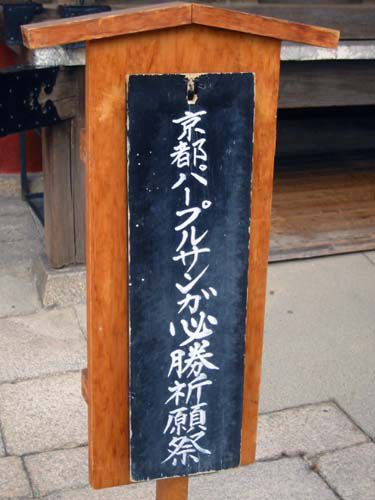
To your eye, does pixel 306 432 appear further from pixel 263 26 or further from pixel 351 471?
pixel 263 26

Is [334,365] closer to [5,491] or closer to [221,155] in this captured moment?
[5,491]

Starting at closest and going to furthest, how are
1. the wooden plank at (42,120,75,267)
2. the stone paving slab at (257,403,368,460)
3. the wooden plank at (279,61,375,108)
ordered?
1. the stone paving slab at (257,403,368,460)
2. the wooden plank at (42,120,75,267)
3. the wooden plank at (279,61,375,108)

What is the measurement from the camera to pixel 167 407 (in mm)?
2738

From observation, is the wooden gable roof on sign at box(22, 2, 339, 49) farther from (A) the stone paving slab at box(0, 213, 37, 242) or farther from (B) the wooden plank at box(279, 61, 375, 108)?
(A) the stone paving slab at box(0, 213, 37, 242)

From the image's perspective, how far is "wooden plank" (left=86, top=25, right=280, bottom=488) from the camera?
2.41m

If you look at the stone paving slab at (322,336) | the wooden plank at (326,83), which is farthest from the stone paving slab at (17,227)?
the wooden plank at (326,83)

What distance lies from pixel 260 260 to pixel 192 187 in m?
0.40

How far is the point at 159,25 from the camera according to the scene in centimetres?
238

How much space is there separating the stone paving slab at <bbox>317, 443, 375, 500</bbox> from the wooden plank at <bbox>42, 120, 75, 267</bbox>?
8.06 feet

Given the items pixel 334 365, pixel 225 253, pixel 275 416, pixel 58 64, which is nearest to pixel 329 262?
pixel 334 365

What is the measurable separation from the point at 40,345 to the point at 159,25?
318 cm

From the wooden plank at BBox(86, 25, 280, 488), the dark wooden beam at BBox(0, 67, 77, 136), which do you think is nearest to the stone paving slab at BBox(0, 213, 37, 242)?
the dark wooden beam at BBox(0, 67, 77, 136)

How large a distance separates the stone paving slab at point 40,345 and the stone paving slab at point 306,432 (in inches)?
50.9

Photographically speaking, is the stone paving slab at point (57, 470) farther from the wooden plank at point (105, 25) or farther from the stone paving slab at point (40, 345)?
the wooden plank at point (105, 25)
